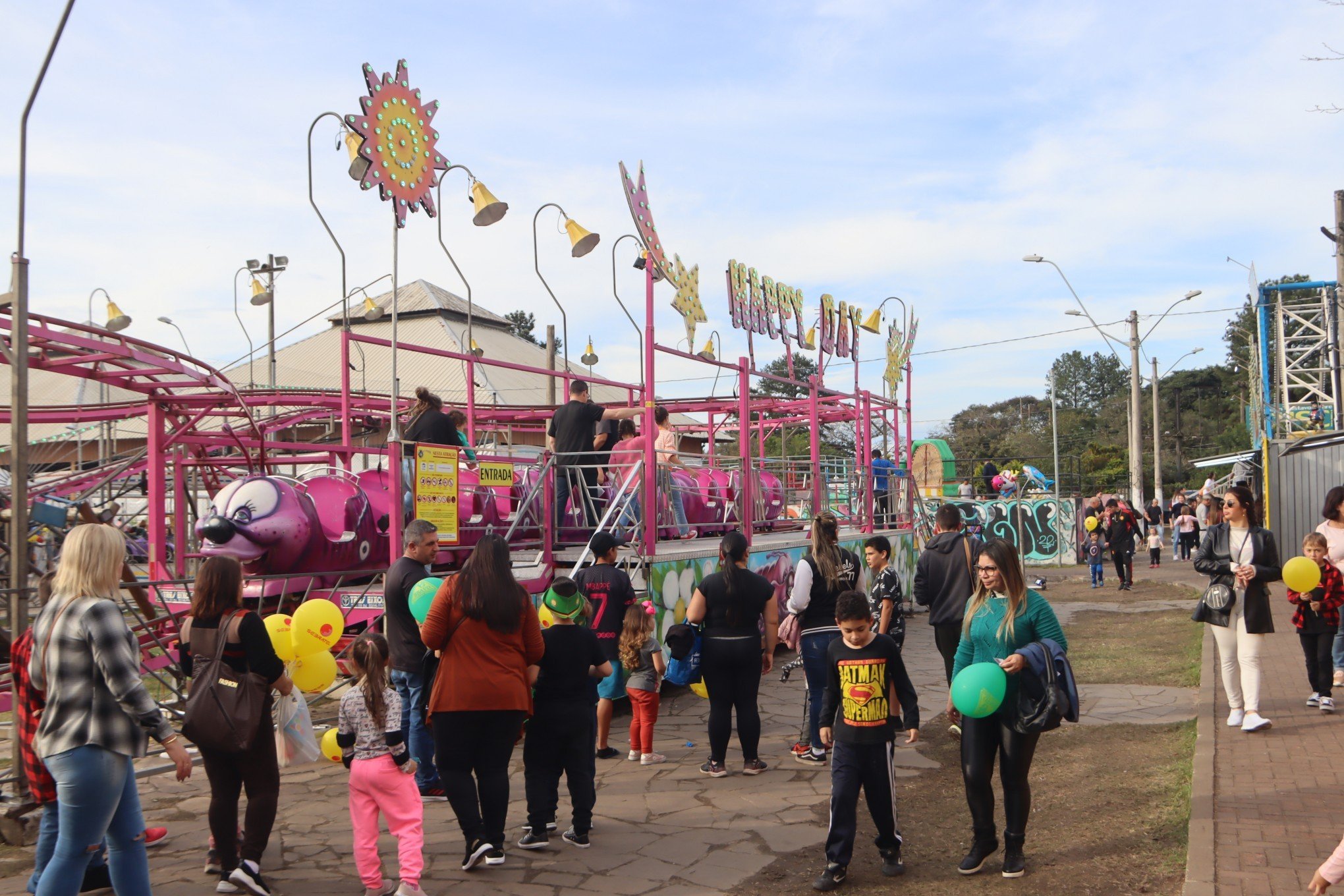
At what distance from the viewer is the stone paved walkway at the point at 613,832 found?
5547 mm

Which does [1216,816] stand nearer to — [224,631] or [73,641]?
[224,631]

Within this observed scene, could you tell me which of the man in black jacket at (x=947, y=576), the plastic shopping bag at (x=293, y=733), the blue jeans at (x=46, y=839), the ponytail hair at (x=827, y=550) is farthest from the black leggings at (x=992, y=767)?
the blue jeans at (x=46, y=839)

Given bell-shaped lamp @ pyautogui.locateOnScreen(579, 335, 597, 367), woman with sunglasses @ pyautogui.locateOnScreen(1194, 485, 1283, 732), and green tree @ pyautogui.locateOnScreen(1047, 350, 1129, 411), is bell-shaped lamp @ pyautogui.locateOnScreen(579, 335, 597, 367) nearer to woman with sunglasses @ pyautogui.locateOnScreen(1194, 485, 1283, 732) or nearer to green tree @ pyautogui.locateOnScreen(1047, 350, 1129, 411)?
woman with sunglasses @ pyautogui.locateOnScreen(1194, 485, 1283, 732)

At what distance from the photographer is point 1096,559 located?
23.1 metres

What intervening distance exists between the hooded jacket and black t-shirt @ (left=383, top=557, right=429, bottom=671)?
3678mm

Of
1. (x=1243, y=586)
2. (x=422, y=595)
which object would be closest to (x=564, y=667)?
(x=422, y=595)

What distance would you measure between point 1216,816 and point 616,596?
154 inches

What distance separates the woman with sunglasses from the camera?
8.12m

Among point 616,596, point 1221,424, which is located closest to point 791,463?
point 616,596

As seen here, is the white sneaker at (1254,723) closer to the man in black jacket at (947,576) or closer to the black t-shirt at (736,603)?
the man in black jacket at (947,576)

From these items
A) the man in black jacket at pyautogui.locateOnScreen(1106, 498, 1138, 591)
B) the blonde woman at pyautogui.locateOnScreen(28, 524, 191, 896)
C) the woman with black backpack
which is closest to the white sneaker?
the woman with black backpack

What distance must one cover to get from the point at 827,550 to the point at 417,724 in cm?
306

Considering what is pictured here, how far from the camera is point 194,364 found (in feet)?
32.4

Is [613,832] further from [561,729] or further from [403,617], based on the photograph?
[403,617]
